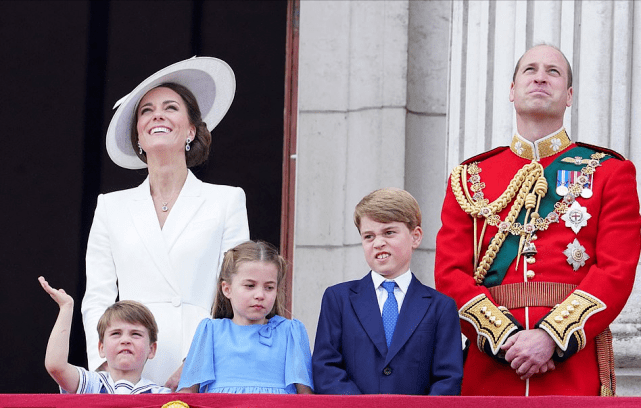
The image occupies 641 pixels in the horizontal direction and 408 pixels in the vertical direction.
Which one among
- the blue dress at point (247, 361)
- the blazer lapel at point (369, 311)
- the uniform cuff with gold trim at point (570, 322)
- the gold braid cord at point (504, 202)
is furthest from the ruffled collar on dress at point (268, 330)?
the uniform cuff with gold trim at point (570, 322)

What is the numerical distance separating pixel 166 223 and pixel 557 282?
4.58 ft

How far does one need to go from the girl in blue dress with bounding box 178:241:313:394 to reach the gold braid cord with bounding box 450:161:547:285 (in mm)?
669

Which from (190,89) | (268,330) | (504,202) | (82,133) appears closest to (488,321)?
(504,202)

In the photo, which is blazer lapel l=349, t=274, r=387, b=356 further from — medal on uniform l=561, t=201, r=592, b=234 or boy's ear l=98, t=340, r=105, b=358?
boy's ear l=98, t=340, r=105, b=358

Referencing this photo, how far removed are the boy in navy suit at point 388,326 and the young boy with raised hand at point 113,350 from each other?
57 cm

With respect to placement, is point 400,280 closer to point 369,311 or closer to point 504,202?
point 369,311

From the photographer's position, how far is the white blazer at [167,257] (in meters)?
4.55

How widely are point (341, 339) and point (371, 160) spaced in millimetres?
2227

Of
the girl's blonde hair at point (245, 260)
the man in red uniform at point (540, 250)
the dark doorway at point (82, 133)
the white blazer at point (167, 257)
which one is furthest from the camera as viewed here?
the dark doorway at point (82, 133)

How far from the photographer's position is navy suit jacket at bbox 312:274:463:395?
4.09 meters

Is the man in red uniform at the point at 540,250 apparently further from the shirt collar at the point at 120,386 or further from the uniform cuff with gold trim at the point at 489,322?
the shirt collar at the point at 120,386

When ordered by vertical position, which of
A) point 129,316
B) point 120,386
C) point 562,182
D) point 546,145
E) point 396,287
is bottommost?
point 120,386

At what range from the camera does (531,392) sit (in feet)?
13.9

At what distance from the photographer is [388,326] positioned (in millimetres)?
4195
